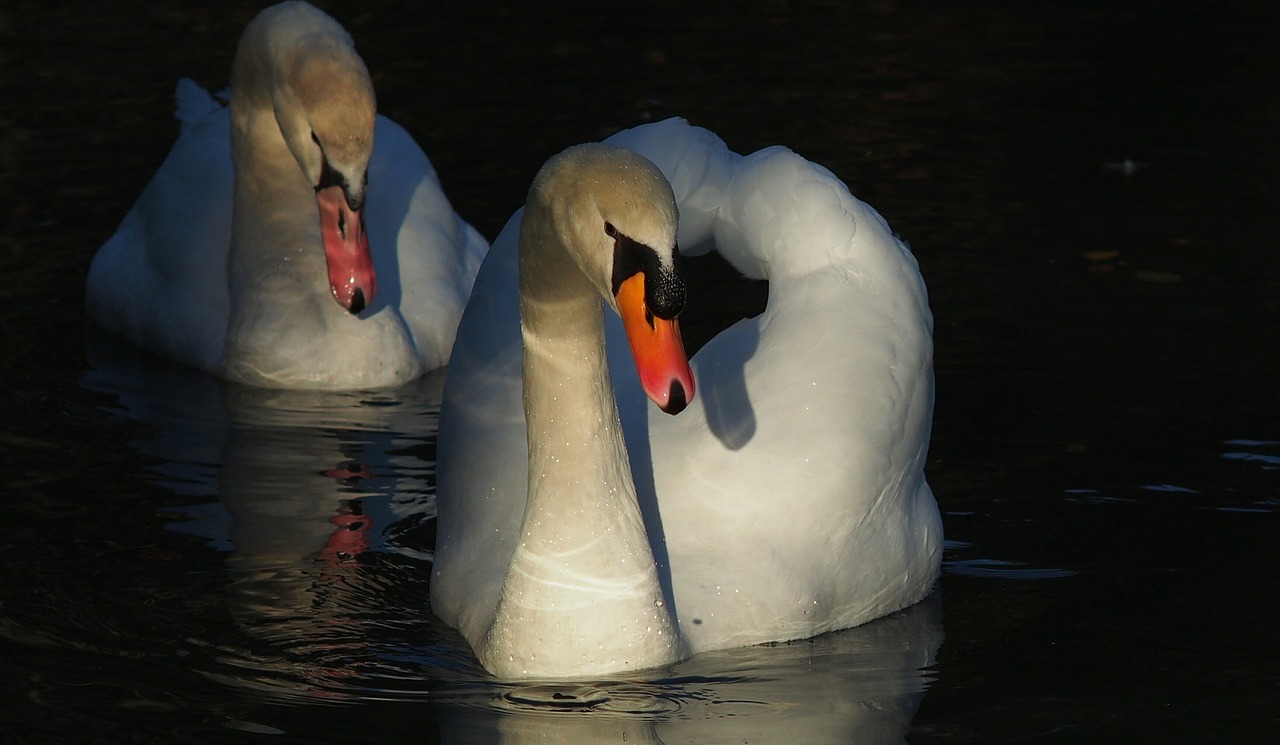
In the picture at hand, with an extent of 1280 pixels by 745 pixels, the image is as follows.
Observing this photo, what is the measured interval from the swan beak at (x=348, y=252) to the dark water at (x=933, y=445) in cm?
43

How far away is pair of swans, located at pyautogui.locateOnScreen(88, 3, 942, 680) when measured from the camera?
5.22 meters

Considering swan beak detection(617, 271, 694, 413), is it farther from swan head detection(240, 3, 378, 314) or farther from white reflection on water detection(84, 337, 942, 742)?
swan head detection(240, 3, 378, 314)

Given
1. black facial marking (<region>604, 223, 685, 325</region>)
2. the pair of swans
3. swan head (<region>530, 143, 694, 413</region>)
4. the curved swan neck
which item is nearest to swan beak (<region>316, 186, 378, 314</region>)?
the pair of swans

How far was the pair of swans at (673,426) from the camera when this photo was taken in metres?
5.22

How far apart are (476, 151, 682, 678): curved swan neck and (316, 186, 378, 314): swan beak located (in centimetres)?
319

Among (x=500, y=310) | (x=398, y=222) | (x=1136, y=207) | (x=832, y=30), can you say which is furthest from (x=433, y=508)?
(x=832, y=30)

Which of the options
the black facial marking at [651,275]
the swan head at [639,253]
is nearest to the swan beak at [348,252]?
the swan head at [639,253]

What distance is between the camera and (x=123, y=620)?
247 inches

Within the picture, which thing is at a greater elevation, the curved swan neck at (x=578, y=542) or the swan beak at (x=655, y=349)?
the swan beak at (x=655, y=349)

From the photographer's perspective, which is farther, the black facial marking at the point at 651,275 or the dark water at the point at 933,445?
the dark water at the point at 933,445

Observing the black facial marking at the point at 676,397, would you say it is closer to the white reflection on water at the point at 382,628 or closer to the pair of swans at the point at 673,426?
the pair of swans at the point at 673,426

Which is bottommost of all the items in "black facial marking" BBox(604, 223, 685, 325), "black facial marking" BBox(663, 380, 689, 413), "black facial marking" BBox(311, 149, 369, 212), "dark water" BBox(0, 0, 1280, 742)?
"dark water" BBox(0, 0, 1280, 742)

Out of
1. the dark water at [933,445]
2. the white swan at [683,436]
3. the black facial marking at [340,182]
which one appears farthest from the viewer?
the black facial marking at [340,182]

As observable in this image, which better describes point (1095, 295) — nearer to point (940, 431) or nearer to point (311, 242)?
point (940, 431)
